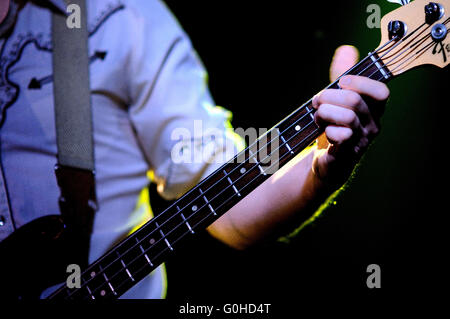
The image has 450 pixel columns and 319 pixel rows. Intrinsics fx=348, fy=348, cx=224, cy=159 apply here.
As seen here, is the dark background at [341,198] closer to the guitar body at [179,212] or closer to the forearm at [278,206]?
the forearm at [278,206]

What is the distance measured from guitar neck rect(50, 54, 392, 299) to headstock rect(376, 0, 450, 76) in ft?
0.07

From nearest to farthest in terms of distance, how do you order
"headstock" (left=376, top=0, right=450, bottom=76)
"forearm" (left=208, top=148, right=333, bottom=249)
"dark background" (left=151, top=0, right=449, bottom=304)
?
"headstock" (left=376, top=0, right=450, bottom=76), "forearm" (left=208, top=148, right=333, bottom=249), "dark background" (left=151, top=0, right=449, bottom=304)

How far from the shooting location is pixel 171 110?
33.8 inches

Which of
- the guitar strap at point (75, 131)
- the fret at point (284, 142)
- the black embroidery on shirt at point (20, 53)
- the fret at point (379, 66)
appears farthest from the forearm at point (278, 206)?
the black embroidery on shirt at point (20, 53)

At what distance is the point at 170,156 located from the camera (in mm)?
861

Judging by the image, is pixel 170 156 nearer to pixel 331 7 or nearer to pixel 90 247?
pixel 90 247

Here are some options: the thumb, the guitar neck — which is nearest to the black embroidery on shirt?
the guitar neck

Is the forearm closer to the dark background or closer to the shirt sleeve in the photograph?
the shirt sleeve

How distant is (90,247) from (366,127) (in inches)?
26.2

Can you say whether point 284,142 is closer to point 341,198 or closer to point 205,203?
point 205,203

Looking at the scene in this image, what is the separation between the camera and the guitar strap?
2.65 feet

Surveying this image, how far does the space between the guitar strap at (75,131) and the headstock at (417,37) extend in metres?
0.65

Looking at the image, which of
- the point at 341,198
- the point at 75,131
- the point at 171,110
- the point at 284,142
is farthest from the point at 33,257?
the point at 341,198
